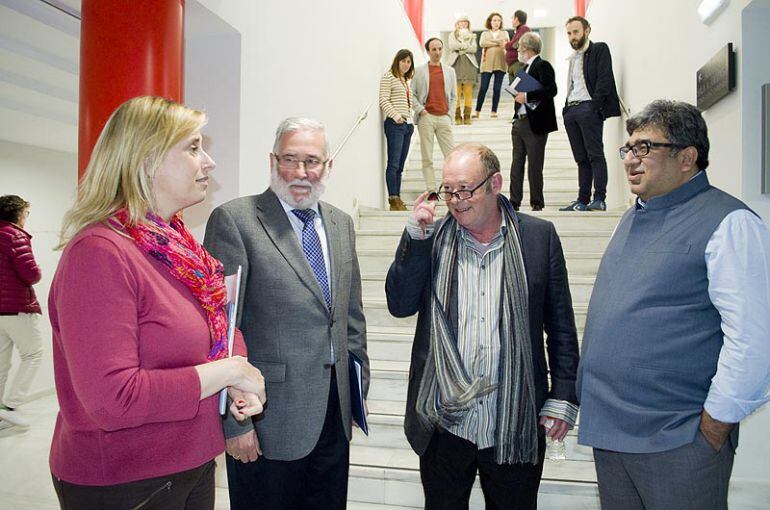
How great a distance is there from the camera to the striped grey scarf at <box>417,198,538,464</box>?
1.63m

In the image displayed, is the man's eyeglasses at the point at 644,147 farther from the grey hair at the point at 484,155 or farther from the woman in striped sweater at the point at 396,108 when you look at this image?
the woman in striped sweater at the point at 396,108

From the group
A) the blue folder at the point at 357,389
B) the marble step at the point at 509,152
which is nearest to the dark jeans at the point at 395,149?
the marble step at the point at 509,152

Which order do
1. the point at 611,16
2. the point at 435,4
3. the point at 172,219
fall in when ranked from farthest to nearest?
the point at 435,4 → the point at 611,16 → the point at 172,219

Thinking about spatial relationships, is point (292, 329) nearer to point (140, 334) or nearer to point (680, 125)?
point (140, 334)

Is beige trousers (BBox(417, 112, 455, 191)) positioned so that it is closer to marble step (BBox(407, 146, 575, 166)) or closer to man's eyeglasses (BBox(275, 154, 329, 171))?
marble step (BBox(407, 146, 575, 166))

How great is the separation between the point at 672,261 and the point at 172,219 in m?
1.22

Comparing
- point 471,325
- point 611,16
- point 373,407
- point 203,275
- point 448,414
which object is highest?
point 611,16

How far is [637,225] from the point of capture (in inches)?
63.0

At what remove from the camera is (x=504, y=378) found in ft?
5.42

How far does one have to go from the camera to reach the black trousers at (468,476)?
168 cm

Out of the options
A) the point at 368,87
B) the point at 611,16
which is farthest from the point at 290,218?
the point at 611,16

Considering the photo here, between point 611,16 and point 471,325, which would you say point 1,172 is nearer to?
point 471,325

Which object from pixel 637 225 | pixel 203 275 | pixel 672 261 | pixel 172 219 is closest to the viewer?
pixel 203 275

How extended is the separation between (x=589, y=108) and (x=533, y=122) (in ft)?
1.53
